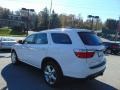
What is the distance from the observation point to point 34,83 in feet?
23.7

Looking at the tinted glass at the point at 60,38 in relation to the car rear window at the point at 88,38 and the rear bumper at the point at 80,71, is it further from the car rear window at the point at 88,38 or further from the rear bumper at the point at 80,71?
the rear bumper at the point at 80,71

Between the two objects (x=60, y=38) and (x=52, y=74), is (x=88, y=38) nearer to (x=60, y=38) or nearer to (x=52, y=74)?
(x=60, y=38)

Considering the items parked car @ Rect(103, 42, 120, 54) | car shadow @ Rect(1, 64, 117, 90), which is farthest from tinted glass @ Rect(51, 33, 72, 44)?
parked car @ Rect(103, 42, 120, 54)

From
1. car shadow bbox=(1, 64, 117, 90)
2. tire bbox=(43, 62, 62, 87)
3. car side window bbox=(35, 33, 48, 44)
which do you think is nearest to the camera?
tire bbox=(43, 62, 62, 87)

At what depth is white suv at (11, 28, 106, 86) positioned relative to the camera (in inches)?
243

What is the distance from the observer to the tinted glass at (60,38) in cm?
655

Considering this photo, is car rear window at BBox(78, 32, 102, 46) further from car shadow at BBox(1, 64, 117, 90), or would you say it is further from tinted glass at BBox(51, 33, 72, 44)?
car shadow at BBox(1, 64, 117, 90)

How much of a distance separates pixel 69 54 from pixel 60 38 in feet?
2.54

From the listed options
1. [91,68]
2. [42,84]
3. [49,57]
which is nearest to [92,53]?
[91,68]

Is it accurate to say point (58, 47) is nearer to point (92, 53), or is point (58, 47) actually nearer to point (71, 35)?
point (71, 35)

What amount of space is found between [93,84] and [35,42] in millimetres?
2650

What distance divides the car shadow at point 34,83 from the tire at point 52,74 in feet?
0.59

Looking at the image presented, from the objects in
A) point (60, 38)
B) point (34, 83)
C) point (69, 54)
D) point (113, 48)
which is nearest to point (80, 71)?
point (69, 54)

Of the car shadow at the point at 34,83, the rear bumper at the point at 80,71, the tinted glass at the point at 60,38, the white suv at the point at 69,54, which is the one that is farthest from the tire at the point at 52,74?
the tinted glass at the point at 60,38
